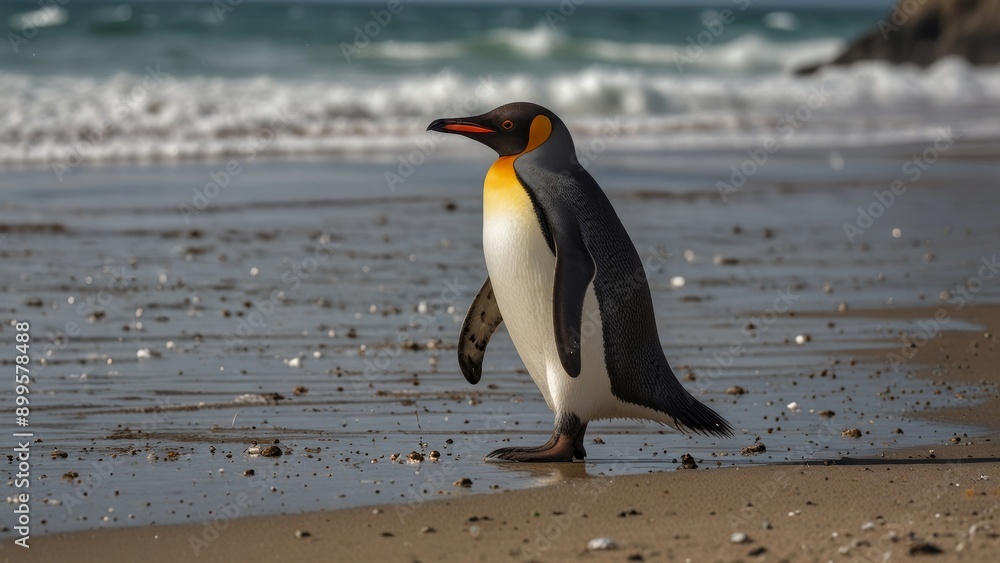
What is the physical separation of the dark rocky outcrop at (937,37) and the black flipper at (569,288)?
3409 cm

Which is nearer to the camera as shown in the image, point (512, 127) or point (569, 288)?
point (569, 288)

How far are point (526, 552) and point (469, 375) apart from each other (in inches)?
67.4

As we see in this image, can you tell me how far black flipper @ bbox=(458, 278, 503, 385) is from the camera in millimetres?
→ 5344

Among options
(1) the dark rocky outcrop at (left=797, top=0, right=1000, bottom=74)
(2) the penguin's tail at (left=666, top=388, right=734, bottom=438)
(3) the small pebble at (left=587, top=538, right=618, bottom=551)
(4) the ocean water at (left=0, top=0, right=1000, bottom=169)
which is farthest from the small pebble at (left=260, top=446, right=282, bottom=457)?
(1) the dark rocky outcrop at (left=797, top=0, right=1000, bottom=74)

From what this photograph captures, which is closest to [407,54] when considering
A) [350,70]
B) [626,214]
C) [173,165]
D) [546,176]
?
[350,70]

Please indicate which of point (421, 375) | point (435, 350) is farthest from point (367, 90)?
point (421, 375)

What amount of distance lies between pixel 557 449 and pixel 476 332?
73cm

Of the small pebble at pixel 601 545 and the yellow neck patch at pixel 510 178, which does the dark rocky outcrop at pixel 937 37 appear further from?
the small pebble at pixel 601 545

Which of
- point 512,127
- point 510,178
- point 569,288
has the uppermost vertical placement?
point 512,127

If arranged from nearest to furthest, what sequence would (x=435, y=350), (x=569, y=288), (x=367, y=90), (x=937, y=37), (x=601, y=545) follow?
(x=601, y=545)
(x=569, y=288)
(x=435, y=350)
(x=367, y=90)
(x=937, y=37)

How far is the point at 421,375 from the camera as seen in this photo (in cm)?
634

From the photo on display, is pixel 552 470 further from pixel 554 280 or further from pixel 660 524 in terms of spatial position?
pixel 660 524

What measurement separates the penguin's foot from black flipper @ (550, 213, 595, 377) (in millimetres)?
217

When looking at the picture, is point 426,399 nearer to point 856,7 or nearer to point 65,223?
point 65,223
